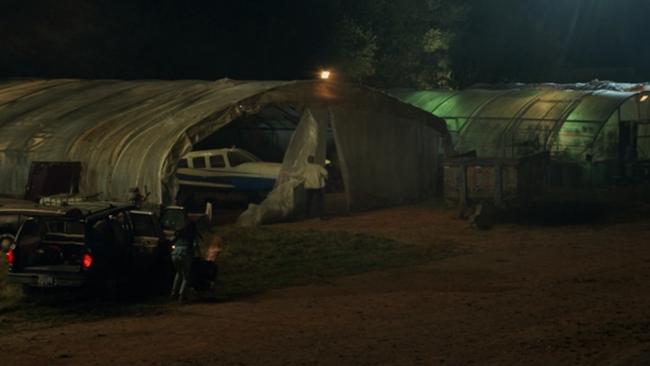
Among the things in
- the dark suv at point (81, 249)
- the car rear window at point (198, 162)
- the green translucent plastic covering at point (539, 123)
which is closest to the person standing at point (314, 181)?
the car rear window at point (198, 162)

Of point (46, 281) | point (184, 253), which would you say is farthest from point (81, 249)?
point (184, 253)

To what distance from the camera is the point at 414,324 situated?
1328cm

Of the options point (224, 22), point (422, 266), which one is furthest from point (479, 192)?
point (224, 22)

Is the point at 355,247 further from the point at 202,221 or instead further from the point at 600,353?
the point at 600,353

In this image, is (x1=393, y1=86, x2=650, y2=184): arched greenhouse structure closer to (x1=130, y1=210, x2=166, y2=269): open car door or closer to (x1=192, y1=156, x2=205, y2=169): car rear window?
(x1=192, y1=156, x2=205, y2=169): car rear window

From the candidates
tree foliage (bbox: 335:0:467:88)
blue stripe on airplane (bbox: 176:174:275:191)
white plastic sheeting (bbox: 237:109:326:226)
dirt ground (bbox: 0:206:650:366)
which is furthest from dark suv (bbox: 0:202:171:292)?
tree foliage (bbox: 335:0:467:88)

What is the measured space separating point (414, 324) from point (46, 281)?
5.16 metres

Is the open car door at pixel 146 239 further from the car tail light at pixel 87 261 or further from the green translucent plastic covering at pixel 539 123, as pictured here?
the green translucent plastic covering at pixel 539 123

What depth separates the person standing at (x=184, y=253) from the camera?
15133 mm

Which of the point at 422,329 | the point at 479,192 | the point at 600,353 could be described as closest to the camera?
the point at 600,353

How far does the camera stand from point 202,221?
18.9 metres

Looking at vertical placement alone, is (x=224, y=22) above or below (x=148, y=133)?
above

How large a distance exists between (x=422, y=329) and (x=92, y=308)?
483 centimetres

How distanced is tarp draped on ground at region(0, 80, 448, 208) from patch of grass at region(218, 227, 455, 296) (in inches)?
94.8
